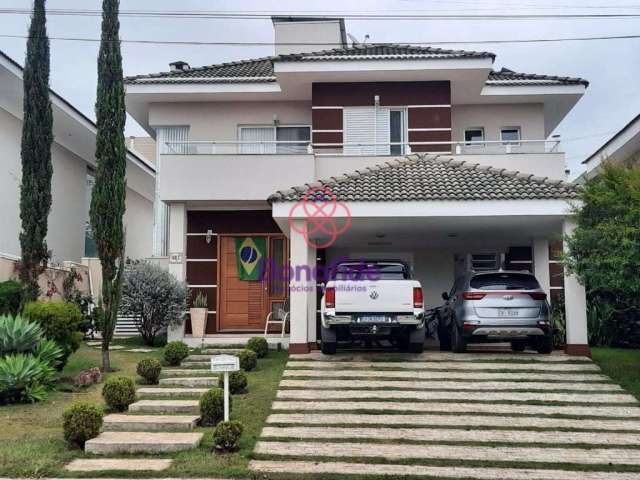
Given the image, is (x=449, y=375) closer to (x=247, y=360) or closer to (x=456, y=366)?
(x=456, y=366)

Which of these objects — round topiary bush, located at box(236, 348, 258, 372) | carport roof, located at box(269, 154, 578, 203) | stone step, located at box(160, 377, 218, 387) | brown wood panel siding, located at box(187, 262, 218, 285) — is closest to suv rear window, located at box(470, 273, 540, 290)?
carport roof, located at box(269, 154, 578, 203)

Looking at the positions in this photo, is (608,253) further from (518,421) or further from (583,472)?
(583,472)

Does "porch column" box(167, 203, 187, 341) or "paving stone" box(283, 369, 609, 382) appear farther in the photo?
"porch column" box(167, 203, 187, 341)

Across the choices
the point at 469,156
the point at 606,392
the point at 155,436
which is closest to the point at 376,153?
the point at 469,156

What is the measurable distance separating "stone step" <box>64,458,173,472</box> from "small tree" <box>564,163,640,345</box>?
24.5ft

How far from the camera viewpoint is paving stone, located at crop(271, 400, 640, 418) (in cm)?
934

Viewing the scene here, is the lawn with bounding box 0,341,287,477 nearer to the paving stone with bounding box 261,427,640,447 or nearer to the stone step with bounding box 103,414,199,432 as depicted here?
the stone step with bounding box 103,414,199,432

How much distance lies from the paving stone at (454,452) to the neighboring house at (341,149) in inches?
255

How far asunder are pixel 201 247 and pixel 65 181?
7182mm

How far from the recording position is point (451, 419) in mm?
8984

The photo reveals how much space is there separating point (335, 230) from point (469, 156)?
15.5 ft

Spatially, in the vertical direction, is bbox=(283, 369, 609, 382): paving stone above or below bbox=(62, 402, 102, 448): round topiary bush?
above

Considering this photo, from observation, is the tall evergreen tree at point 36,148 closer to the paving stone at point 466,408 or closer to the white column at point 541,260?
the paving stone at point 466,408

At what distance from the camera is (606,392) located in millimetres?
10336
